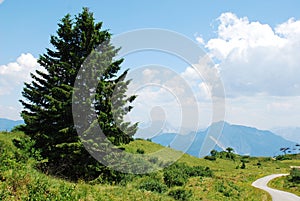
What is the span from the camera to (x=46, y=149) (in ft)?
69.3

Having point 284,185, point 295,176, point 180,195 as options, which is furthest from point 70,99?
point 295,176

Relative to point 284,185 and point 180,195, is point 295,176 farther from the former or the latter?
point 180,195

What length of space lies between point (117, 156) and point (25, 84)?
30.9 ft

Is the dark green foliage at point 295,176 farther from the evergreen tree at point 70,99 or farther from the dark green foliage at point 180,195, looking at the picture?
the evergreen tree at point 70,99

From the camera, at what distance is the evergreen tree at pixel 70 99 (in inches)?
824

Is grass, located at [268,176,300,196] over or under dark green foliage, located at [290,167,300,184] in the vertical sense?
under

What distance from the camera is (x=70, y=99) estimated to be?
21062mm

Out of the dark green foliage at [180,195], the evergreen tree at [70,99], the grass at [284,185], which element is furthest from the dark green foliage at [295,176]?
the evergreen tree at [70,99]

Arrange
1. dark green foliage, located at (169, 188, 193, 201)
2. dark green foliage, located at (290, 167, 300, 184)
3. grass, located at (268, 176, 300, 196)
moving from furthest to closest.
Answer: dark green foliage, located at (290, 167, 300, 184), grass, located at (268, 176, 300, 196), dark green foliage, located at (169, 188, 193, 201)

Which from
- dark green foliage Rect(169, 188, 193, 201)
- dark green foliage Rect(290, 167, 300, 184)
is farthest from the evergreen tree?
dark green foliage Rect(290, 167, 300, 184)

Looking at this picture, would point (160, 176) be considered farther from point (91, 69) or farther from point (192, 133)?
point (91, 69)

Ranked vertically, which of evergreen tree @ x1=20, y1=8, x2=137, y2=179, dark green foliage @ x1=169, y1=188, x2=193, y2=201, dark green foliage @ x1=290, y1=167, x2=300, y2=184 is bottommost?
dark green foliage @ x1=169, y1=188, x2=193, y2=201

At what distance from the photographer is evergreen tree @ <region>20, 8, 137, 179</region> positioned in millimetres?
20938

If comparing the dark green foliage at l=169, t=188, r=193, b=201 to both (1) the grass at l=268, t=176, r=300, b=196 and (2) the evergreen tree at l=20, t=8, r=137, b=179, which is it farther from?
(1) the grass at l=268, t=176, r=300, b=196
